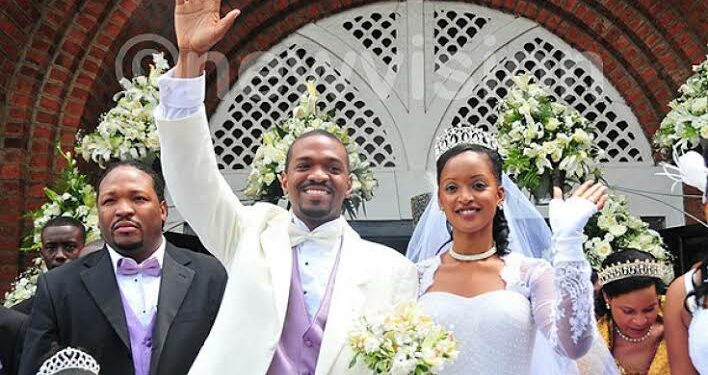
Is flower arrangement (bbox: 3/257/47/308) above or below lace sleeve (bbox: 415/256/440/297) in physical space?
above

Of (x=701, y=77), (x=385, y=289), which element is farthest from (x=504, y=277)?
(x=701, y=77)

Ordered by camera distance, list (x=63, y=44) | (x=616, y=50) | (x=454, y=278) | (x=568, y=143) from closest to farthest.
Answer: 1. (x=454, y=278)
2. (x=568, y=143)
3. (x=63, y=44)
4. (x=616, y=50)

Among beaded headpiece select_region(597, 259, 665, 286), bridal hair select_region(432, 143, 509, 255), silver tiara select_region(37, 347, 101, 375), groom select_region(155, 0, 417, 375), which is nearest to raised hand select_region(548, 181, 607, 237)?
bridal hair select_region(432, 143, 509, 255)

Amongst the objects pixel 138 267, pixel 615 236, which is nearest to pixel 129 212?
pixel 138 267

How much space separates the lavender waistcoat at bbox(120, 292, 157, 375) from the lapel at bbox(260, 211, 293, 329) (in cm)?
50

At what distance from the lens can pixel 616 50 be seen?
7.80m

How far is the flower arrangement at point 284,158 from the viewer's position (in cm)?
586

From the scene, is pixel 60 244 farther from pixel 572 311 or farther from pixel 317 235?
pixel 572 311

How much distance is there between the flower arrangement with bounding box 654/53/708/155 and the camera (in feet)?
18.7

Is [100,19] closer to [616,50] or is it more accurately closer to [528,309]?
[616,50]

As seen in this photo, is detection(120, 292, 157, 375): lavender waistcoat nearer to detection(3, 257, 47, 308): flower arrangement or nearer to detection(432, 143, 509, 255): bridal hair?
detection(432, 143, 509, 255): bridal hair

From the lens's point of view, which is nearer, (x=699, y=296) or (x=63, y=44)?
(x=699, y=296)

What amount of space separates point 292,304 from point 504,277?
26.9 inches

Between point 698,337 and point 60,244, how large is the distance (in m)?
3.42
